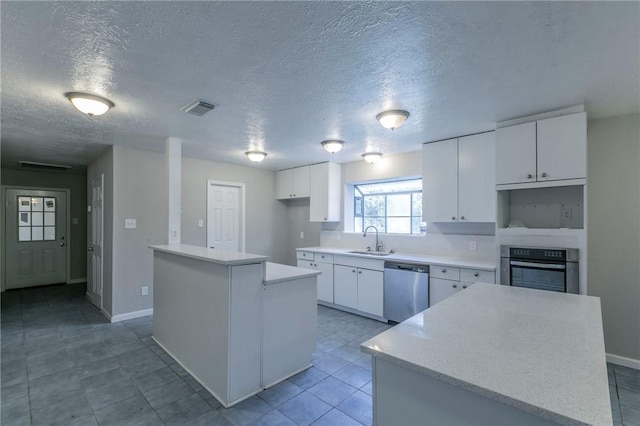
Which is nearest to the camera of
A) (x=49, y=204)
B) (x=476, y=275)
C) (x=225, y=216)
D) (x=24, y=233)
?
(x=476, y=275)

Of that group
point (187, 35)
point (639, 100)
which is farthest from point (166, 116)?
point (639, 100)

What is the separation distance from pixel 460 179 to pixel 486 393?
3224mm

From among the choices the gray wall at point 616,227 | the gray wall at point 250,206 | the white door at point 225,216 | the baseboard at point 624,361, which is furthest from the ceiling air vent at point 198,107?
the baseboard at point 624,361

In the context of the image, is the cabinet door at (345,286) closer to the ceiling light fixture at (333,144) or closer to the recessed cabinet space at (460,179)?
the recessed cabinet space at (460,179)

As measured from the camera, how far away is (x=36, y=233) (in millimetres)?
6184

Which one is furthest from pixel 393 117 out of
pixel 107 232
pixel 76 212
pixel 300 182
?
pixel 76 212

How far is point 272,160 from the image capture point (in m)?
5.20

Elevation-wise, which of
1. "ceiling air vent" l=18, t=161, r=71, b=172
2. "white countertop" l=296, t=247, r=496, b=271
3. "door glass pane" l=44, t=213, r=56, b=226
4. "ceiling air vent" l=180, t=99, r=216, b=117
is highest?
"ceiling air vent" l=180, t=99, r=216, b=117

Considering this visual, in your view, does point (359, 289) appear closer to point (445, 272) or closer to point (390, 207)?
point (445, 272)

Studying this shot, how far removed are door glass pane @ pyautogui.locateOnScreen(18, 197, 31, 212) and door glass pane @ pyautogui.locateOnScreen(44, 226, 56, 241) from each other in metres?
0.48

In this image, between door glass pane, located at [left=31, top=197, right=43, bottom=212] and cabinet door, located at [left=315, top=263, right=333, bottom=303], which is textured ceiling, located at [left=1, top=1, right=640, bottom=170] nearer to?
cabinet door, located at [left=315, top=263, right=333, bottom=303]

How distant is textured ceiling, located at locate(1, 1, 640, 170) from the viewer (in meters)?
1.51

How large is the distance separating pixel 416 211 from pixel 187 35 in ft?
12.5

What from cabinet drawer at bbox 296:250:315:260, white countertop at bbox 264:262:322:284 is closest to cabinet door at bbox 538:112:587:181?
white countertop at bbox 264:262:322:284
